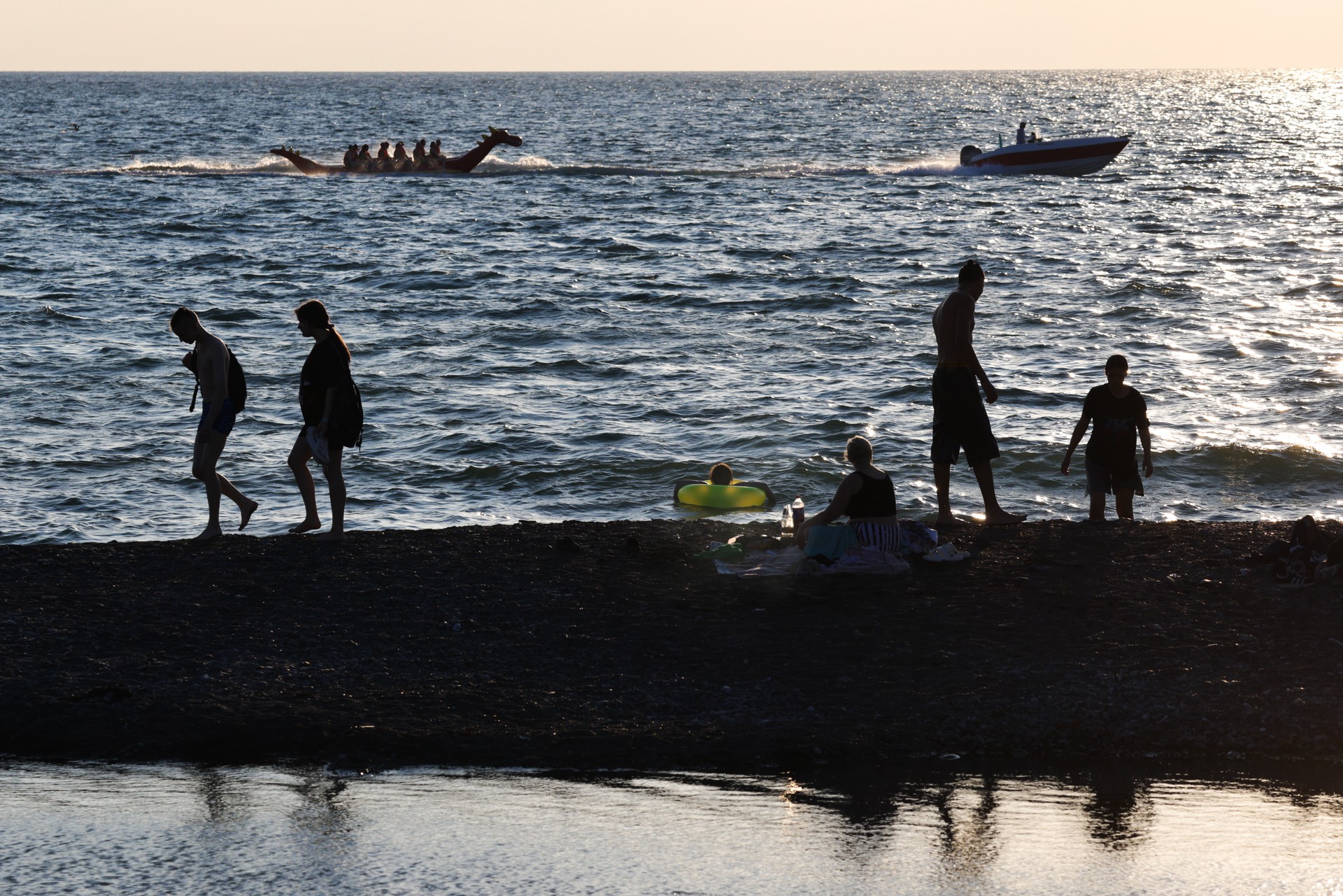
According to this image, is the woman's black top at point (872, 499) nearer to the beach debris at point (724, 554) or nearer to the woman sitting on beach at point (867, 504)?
the woman sitting on beach at point (867, 504)

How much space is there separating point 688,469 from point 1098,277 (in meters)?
17.3

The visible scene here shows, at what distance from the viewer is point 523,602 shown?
27.0ft

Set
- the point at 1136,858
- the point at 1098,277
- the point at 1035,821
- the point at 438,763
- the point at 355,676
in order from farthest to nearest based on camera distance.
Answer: the point at 1098,277
the point at 355,676
the point at 438,763
the point at 1035,821
the point at 1136,858

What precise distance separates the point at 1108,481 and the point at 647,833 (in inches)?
229

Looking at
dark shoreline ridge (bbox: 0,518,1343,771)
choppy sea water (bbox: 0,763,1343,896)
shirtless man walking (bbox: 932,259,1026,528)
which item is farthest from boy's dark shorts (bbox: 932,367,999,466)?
choppy sea water (bbox: 0,763,1343,896)

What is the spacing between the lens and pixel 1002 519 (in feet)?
33.0

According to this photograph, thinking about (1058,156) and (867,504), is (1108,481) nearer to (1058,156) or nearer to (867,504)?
(867,504)

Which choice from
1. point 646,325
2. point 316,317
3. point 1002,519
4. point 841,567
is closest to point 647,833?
point 841,567

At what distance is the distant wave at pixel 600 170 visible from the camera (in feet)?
179

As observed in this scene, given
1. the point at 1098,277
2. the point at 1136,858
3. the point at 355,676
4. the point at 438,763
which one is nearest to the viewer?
the point at 1136,858

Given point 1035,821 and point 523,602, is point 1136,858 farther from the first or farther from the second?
point 523,602

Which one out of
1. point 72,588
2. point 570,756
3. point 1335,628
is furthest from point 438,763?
point 1335,628

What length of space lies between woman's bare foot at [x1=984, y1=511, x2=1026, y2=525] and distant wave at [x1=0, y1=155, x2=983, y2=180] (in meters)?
43.9

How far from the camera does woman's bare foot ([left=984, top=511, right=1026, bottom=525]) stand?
1000cm
